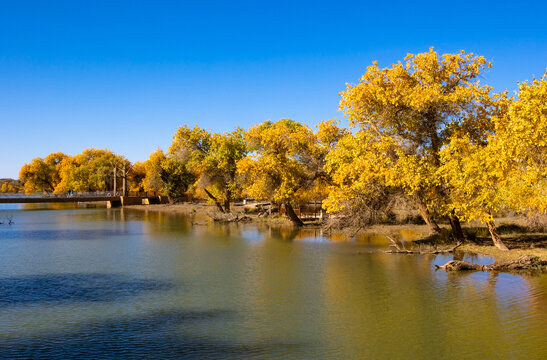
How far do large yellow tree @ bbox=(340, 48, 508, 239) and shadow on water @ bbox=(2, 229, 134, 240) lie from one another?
25595 mm

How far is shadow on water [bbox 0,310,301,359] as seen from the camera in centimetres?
1313

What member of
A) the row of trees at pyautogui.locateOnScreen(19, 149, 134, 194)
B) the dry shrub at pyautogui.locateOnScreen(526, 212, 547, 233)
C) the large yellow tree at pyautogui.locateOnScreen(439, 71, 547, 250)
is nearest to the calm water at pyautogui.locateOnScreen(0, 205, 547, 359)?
the large yellow tree at pyautogui.locateOnScreen(439, 71, 547, 250)

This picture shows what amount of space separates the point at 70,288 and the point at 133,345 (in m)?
8.53

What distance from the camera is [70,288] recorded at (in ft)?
68.6

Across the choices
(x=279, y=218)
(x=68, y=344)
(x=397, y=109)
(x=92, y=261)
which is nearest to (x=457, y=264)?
(x=397, y=109)

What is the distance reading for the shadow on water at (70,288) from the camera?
747 inches

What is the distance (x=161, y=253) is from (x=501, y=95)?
22.7m

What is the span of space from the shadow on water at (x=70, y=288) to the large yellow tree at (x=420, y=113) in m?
14.8

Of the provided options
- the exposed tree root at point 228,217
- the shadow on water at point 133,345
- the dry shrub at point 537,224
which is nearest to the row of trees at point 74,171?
the exposed tree root at point 228,217

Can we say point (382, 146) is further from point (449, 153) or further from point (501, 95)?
point (501, 95)

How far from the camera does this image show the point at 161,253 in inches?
1250

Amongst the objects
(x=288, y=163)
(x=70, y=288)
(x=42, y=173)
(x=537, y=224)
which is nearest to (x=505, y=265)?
(x=537, y=224)

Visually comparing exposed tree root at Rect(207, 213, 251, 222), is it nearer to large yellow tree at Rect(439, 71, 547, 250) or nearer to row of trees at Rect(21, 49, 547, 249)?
row of trees at Rect(21, 49, 547, 249)

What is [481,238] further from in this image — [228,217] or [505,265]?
[228,217]
